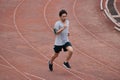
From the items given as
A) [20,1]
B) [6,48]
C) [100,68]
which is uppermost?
[20,1]

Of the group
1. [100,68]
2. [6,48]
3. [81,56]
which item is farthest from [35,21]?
[100,68]

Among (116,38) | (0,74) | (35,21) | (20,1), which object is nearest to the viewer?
(0,74)

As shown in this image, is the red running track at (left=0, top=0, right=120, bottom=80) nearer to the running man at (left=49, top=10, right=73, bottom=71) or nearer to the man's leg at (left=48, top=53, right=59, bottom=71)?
the man's leg at (left=48, top=53, right=59, bottom=71)

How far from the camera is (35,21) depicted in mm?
15781

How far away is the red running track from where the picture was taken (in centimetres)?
1076

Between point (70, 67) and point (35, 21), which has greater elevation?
point (35, 21)

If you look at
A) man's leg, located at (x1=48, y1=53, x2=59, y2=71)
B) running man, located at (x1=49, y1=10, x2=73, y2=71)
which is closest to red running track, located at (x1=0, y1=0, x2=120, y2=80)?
man's leg, located at (x1=48, y1=53, x2=59, y2=71)

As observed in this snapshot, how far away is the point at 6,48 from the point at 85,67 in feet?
10.2

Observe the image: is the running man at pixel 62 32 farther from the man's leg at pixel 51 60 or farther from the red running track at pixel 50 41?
the red running track at pixel 50 41

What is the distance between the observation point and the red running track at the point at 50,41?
35.3 ft

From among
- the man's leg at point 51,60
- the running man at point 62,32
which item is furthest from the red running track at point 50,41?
the running man at point 62,32

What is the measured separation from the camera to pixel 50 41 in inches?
531

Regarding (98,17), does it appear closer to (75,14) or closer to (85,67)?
(75,14)

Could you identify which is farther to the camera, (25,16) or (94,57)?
(25,16)
